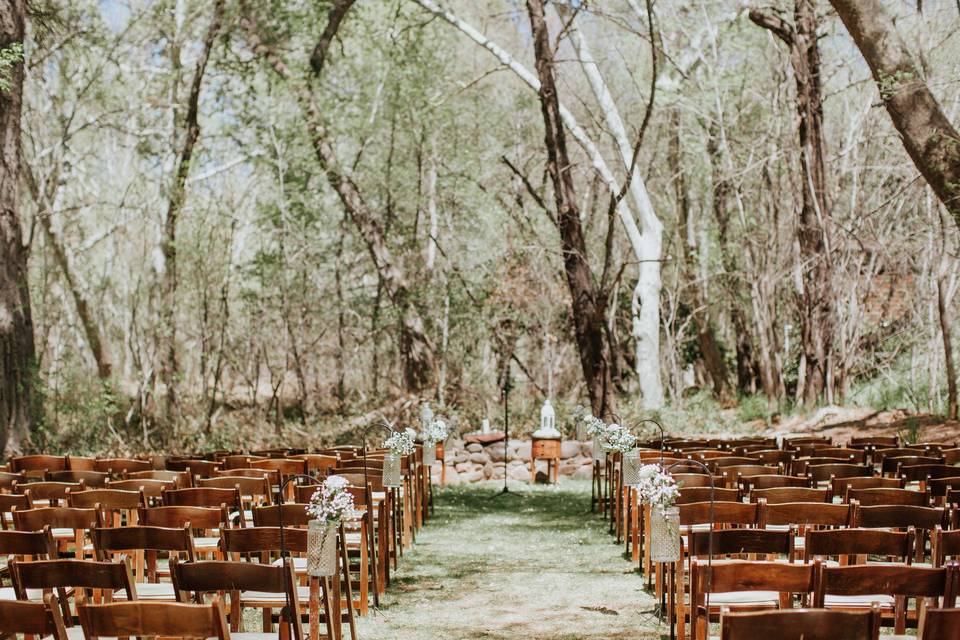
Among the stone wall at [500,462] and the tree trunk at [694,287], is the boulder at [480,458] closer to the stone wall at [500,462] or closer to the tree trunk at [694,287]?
the stone wall at [500,462]

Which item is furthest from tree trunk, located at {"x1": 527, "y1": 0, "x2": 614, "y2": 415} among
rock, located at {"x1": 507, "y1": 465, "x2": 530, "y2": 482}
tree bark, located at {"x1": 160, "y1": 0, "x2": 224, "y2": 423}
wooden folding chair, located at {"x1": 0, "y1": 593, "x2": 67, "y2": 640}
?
wooden folding chair, located at {"x1": 0, "y1": 593, "x2": 67, "y2": 640}

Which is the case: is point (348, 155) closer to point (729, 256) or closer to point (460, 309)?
point (460, 309)

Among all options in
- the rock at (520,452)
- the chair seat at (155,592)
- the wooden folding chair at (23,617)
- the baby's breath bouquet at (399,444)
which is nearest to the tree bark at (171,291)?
the rock at (520,452)

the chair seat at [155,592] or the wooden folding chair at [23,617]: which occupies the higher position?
the wooden folding chair at [23,617]

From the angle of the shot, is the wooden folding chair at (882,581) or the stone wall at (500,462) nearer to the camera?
the wooden folding chair at (882,581)

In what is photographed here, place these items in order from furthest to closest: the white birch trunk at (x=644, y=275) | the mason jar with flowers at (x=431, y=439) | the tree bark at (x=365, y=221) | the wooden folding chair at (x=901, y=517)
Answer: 1. the white birch trunk at (x=644, y=275)
2. the tree bark at (x=365, y=221)
3. the mason jar with flowers at (x=431, y=439)
4. the wooden folding chair at (x=901, y=517)

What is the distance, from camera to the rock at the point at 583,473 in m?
15.2

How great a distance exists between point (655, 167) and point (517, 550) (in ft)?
55.6

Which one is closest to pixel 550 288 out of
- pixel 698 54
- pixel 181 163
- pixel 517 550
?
pixel 698 54

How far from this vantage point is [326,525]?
5.46 m

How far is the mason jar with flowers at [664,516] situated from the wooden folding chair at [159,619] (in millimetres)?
2747

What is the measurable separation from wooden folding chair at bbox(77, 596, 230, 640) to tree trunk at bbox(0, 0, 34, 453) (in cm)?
1143

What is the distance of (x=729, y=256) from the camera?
73.0 feet

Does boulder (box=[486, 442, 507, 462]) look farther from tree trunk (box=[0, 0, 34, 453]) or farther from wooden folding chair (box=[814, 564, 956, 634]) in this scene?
wooden folding chair (box=[814, 564, 956, 634])
